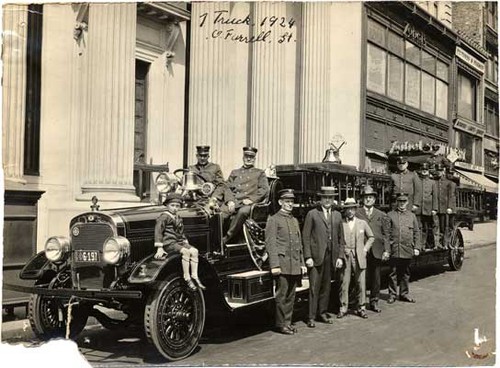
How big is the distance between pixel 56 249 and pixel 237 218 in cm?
219

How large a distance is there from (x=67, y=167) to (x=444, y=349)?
20.7 ft

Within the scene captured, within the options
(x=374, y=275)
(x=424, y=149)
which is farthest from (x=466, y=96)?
→ (x=374, y=275)

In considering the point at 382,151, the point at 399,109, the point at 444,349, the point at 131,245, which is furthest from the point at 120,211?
the point at 399,109

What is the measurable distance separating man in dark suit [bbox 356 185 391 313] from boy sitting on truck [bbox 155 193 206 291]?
11.0ft

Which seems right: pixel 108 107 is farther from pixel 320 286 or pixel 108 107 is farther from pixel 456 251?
pixel 456 251

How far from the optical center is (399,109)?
17.4 meters

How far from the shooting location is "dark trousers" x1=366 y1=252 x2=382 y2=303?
8.41 m

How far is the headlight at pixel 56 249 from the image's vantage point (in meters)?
6.06

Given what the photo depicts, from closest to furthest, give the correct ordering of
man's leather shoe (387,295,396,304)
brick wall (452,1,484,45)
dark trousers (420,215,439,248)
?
man's leather shoe (387,295,396,304)
dark trousers (420,215,439,248)
brick wall (452,1,484,45)

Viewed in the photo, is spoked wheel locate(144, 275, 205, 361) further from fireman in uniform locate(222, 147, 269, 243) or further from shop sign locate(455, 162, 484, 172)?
shop sign locate(455, 162, 484, 172)

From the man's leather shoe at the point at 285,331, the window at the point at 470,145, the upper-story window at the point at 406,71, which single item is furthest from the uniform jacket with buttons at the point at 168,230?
the window at the point at 470,145

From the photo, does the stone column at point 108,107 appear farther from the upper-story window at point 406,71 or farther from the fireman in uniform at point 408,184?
the upper-story window at point 406,71

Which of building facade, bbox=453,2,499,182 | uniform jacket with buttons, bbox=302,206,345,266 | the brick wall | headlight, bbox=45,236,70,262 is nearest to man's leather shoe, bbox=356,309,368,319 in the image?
uniform jacket with buttons, bbox=302,206,345,266

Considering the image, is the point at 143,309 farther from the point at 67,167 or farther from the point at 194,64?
the point at 194,64
